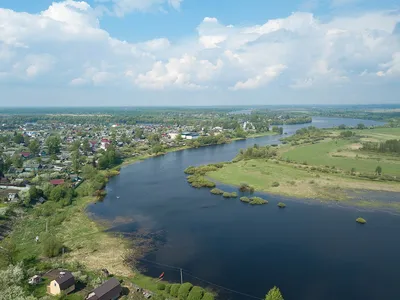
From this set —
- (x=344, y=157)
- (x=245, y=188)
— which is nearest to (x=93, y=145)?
(x=245, y=188)

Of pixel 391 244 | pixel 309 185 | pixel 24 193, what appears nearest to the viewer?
pixel 391 244

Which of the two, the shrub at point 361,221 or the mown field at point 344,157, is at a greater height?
the mown field at point 344,157

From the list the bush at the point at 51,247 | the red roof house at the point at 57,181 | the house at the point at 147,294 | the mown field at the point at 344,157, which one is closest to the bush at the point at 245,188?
the mown field at the point at 344,157

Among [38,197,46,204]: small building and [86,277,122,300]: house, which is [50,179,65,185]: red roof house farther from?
[86,277,122,300]: house

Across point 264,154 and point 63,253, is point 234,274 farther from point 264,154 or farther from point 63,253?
point 264,154

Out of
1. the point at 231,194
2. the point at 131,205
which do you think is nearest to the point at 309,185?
the point at 231,194

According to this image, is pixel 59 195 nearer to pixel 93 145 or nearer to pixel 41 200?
pixel 41 200

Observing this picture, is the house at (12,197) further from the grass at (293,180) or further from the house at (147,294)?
the grass at (293,180)
